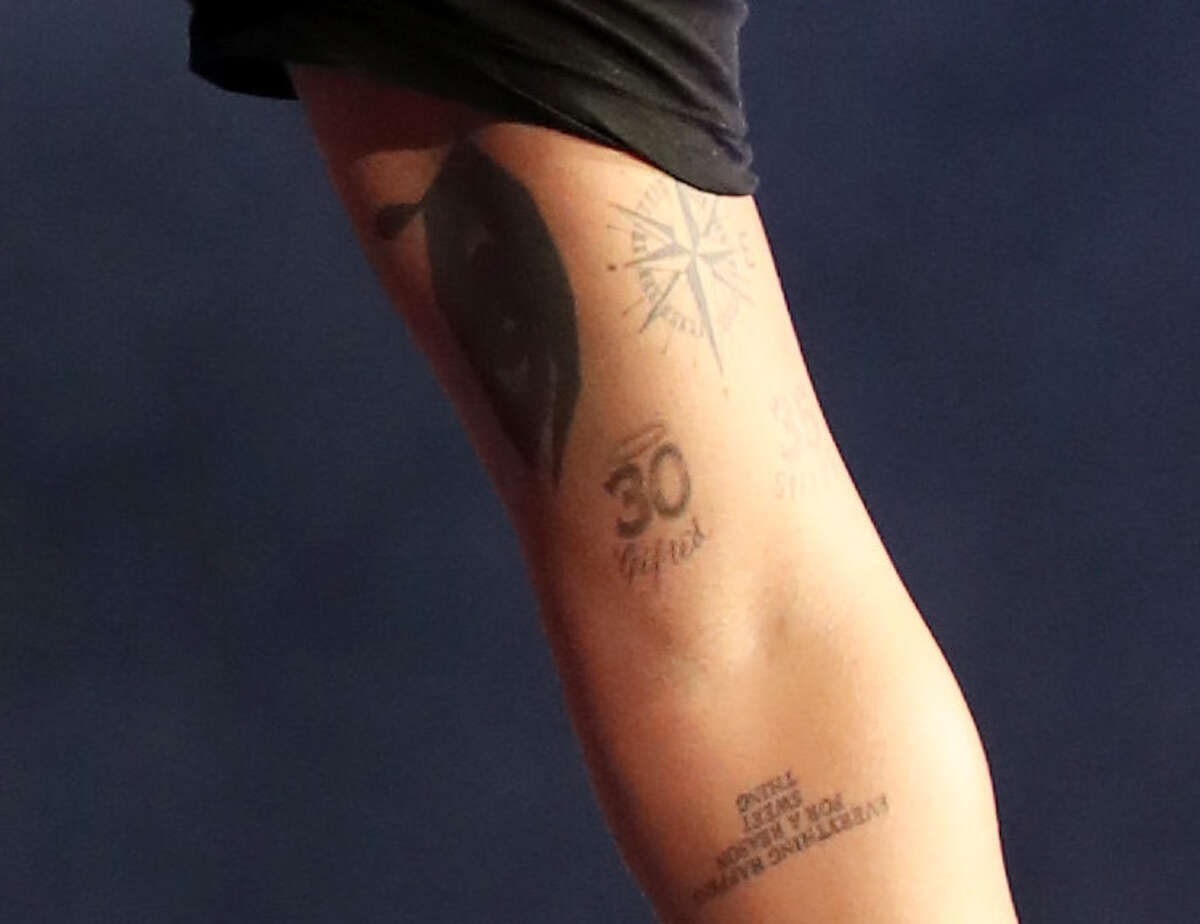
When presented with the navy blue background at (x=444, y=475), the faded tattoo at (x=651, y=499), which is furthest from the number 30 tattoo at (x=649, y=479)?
the navy blue background at (x=444, y=475)

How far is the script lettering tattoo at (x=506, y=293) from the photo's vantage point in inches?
19.4

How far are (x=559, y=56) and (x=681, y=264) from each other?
0.07 meters

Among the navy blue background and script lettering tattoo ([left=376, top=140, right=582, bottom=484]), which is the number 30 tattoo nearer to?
script lettering tattoo ([left=376, top=140, right=582, bottom=484])

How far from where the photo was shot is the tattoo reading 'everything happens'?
1.53ft

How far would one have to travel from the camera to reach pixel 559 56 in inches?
18.9

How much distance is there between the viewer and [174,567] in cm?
119

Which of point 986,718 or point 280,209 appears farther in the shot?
point 280,209

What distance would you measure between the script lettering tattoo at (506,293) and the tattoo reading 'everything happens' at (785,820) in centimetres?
11

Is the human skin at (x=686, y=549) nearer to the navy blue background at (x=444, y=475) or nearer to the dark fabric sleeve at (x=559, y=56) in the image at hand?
the dark fabric sleeve at (x=559, y=56)

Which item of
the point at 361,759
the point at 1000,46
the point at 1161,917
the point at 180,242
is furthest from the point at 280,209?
the point at 1161,917

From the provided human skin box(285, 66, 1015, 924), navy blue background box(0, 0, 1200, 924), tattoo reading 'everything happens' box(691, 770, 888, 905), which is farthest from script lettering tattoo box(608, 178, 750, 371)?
navy blue background box(0, 0, 1200, 924)

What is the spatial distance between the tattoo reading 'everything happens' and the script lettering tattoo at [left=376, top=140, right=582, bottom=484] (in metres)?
0.11

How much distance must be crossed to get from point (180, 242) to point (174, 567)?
0.74 ft

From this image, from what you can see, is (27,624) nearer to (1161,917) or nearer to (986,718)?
(986,718)
